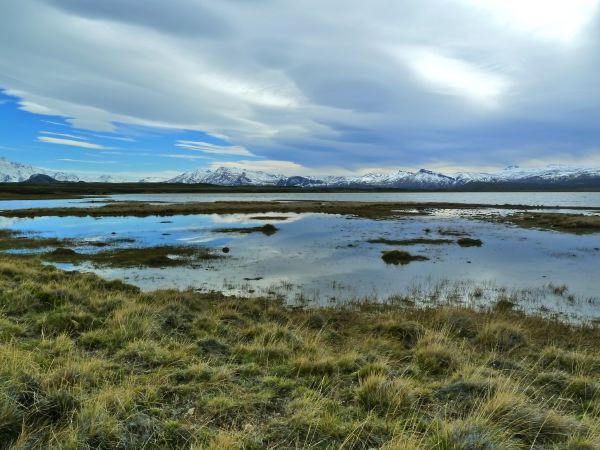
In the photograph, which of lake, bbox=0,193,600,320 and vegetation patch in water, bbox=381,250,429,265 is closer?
lake, bbox=0,193,600,320

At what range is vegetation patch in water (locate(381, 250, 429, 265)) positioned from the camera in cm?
2844

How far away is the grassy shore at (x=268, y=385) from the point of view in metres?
4.91

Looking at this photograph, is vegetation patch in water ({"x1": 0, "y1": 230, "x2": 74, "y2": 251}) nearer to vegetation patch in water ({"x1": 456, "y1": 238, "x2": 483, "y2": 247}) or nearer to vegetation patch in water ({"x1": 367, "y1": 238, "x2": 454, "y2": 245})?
vegetation patch in water ({"x1": 367, "y1": 238, "x2": 454, "y2": 245})

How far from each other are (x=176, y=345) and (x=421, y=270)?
797 inches

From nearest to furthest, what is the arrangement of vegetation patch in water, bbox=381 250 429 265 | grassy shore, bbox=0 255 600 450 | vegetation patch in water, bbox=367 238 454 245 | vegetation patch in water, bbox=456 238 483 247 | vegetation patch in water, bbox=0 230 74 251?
grassy shore, bbox=0 255 600 450, vegetation patch in water, bbox=381 250 429 265, vegetation patch in water, bbox=0 230 74 251, vegetation patch in water, bbox=456 238 483 247, vegetation patch in water, bbox=367 238 454 245

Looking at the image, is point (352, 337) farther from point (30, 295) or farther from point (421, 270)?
point (421, 270)

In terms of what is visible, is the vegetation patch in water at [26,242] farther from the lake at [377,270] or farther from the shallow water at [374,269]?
the shallow water at [374,269]

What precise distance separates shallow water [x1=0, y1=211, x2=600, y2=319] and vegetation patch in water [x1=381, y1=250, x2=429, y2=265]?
638 millimetres

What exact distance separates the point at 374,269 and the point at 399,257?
4.47 metres

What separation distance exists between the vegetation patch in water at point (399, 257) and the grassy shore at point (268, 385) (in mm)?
16341

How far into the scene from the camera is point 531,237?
42.2 meters

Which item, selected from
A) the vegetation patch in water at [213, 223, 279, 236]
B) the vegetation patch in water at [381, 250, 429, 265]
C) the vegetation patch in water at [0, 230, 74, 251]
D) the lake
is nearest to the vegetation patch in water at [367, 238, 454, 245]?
the lake

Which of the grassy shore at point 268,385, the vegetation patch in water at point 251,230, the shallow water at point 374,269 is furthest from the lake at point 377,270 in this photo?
the grassy shore at point 268,385

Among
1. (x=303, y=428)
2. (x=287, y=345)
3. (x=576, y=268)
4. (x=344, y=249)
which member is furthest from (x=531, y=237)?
(x=303, y=428)
